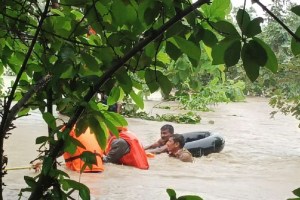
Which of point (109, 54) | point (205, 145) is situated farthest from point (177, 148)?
point (109, 54)

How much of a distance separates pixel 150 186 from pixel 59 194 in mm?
5834

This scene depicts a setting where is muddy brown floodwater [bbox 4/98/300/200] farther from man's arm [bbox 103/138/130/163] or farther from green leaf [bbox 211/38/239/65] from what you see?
green leaf [bbox 211/38/239/65]

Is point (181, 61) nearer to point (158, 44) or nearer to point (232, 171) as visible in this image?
point (158, 44)

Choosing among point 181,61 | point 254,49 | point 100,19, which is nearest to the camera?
point 254,49

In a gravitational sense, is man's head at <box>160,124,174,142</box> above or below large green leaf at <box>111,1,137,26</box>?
below

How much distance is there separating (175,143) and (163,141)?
0.40m

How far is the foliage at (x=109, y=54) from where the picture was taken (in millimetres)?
915

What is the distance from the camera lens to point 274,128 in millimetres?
15922

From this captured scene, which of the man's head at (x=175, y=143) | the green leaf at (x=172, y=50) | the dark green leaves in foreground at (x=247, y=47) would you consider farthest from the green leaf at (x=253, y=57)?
the man's head at (x=175, y=143)

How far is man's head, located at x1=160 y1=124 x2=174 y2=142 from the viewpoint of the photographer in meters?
10.1

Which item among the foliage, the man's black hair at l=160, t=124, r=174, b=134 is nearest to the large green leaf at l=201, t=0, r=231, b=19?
Answer: the foliage

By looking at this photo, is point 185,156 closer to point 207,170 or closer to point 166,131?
point 207,170

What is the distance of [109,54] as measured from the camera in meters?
1.31

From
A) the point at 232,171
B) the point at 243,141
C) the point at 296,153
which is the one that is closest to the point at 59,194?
the point at 232,171
